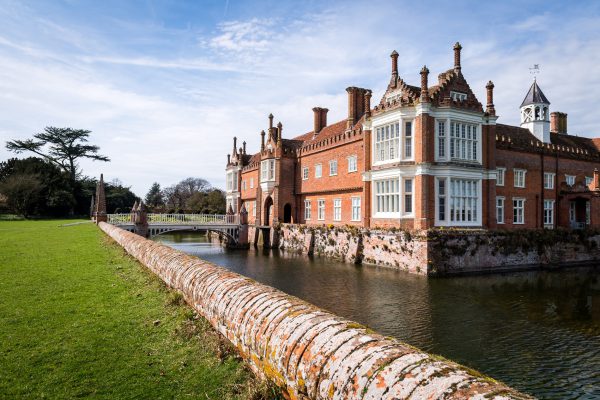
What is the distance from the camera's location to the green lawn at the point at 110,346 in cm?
392

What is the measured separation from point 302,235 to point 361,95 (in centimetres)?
1300

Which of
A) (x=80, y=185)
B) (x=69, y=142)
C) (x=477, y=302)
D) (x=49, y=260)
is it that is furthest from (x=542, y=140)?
(x=69, y=142)

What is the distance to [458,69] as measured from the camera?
82.6 ft

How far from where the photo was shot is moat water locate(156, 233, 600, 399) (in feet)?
28.7

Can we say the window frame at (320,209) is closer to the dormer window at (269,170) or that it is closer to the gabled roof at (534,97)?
the dormer window at (269,170)

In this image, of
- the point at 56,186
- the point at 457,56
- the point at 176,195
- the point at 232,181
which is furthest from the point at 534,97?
the point at 176,195

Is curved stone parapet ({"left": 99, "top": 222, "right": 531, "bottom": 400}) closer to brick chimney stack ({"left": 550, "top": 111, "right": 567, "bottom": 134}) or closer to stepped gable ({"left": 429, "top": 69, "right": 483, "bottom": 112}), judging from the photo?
stepped gable ({"left": 429, "top": 69, "right": 483, "bottom": 112})

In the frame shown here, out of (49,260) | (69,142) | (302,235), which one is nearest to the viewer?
(49,260)

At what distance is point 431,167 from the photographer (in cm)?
2355

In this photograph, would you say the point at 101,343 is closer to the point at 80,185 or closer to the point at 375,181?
the point at 375,181

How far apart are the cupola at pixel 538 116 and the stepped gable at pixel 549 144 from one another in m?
0.86

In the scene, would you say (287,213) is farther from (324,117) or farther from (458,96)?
(458,96)

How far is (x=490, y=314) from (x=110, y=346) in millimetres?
12099

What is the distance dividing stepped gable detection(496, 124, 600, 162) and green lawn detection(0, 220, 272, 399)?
2866 cm
